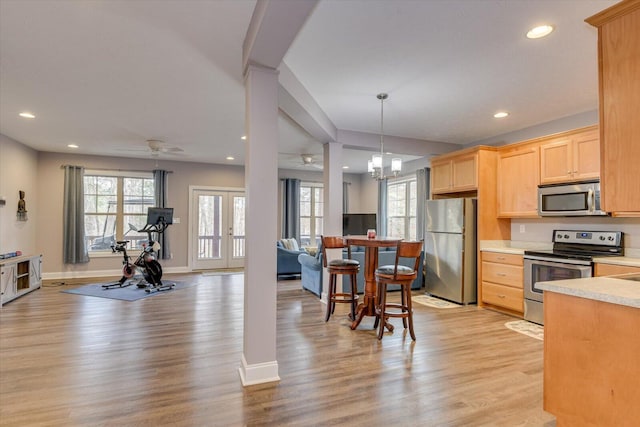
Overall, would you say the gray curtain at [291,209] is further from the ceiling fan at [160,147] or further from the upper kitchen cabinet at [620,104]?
the upper kitchen cabinet at [620,104]

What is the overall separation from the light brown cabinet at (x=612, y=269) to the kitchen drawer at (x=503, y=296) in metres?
0.91

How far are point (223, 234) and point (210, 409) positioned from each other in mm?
6389

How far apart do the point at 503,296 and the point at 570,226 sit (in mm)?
1193

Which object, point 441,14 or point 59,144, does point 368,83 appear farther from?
point 59,144

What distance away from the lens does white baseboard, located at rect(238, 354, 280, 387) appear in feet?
8.16

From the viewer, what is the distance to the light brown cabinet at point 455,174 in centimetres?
487

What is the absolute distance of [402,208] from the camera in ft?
25.7

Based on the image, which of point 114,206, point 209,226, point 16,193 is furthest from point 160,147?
point 209,226

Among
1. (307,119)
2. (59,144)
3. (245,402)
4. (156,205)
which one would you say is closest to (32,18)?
(307,119)

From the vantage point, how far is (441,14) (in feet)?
7.32

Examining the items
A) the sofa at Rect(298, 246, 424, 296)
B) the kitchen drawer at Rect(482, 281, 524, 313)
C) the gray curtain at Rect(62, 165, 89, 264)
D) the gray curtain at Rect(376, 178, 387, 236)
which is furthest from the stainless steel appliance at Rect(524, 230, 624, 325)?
the gray curtain at Rect(62, 165, 89, 264)

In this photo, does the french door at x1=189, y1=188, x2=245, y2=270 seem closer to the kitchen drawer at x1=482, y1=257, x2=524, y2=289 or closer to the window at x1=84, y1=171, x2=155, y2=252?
the window at x1=84, y1=171, x2=155, y2=252

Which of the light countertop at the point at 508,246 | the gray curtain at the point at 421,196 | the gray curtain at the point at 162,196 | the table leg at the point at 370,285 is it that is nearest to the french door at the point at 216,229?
the gray curtain at the point at 162,196

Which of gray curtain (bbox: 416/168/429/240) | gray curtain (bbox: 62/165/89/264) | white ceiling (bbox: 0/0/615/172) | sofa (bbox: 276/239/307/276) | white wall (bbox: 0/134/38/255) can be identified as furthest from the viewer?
sofa (bbox: 276/239/307/276)
